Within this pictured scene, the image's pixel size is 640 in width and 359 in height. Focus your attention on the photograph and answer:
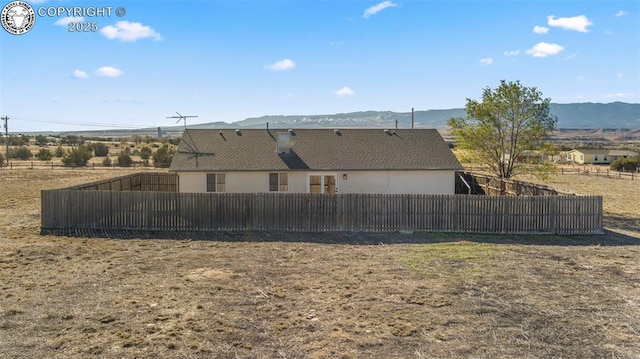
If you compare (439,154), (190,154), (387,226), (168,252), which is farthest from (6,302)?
(439,154)

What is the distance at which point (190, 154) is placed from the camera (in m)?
26.0

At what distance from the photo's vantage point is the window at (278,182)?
25156 millimetres

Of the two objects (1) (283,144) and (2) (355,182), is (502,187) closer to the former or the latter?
(2) (355,182)

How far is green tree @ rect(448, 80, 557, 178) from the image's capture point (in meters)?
28.8

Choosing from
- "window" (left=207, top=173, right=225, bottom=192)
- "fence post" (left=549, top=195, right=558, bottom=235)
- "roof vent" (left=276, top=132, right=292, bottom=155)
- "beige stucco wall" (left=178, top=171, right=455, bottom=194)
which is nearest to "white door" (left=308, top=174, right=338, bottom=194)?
"beige stucco wall" (left=178, top=171, right=455, bottom=194)

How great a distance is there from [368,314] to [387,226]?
969 cm

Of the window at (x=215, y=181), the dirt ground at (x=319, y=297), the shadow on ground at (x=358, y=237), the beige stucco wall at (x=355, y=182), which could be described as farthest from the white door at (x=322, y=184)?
the dirt ground at (x=319, y=297)

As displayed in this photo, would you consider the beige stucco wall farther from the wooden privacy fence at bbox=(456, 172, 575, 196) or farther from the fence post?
the fence post

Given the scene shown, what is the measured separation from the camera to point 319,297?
1162 cm

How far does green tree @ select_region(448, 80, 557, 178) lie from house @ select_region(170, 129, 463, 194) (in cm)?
312

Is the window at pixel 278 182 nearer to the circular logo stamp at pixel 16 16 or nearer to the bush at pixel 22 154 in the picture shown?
the circular logo stamp at pixel 16 16

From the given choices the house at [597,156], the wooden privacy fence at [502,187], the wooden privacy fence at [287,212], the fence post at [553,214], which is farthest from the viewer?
the house at [597,156]

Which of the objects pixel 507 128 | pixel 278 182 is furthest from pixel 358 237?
pixel 507 128

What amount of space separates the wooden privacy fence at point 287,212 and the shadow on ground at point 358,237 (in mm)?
424
